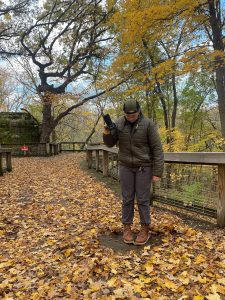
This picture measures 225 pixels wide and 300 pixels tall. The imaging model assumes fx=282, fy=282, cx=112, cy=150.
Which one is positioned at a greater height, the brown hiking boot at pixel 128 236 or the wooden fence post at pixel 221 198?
the wooden fence post at pixel 221 198

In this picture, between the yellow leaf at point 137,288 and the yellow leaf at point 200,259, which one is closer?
the yellow leaf at point 137,288

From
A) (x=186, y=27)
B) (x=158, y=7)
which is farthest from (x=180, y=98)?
(x=158, y=7)

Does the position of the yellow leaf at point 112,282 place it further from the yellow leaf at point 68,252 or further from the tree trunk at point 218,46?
the tree trunk at point 218,46

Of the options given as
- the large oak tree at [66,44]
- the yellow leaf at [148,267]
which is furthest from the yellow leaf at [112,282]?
the large oak tree at [66,44]

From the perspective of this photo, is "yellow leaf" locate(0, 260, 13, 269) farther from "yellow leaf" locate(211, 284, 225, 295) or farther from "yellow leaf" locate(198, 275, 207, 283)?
"yellow leaf" locate(211, 284, 225, 295)

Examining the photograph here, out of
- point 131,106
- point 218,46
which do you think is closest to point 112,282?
point 131,106

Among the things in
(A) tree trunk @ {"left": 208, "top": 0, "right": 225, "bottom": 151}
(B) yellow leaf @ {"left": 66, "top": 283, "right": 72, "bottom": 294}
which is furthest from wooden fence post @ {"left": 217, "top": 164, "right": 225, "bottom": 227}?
(A) tree trunk @ {"left": 208, "top": 0, "right": 225, "bottom": 151}

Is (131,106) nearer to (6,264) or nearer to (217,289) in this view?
(217,289)

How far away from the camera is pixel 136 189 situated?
379cm

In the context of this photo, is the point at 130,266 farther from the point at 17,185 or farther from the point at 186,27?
the point at 186,27

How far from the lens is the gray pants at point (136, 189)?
374 centimetres

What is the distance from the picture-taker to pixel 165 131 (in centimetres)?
1416

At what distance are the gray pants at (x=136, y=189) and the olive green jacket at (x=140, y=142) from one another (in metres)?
0.11

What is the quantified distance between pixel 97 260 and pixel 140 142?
1533mm
